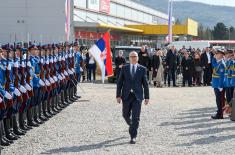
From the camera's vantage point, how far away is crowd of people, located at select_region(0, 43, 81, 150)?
10656 millimetres

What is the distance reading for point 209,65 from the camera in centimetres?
2817

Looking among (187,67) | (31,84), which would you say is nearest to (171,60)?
(187,67)

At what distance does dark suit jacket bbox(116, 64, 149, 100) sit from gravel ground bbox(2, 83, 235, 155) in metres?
0.92

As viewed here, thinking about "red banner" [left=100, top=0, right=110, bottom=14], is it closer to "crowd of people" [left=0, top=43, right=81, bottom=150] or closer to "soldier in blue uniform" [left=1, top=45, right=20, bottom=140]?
"crowd of people" [left=0, top=43, right=81, bottom=150]

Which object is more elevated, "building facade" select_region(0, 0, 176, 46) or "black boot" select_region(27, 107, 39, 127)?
"building facade" select_region(0, 0, 176, 46)

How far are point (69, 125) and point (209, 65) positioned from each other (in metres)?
15.9

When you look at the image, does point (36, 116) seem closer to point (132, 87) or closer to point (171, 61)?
point (132, 87)

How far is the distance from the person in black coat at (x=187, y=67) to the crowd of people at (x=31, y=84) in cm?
1111

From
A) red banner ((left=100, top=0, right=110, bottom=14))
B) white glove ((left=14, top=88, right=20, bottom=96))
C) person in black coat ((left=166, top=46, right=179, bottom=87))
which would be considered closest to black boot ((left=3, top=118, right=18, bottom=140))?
white glove ((left=14, top=88, right=20, bottom=96))

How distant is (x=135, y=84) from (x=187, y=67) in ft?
56.2

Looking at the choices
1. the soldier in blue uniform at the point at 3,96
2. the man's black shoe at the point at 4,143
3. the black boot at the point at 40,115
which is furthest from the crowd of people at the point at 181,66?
the man's black shoe at the point at 4,143

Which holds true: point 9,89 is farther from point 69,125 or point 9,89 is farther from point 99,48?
point 99,48

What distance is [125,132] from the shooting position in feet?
40.5

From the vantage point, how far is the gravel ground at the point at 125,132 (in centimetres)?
1036
